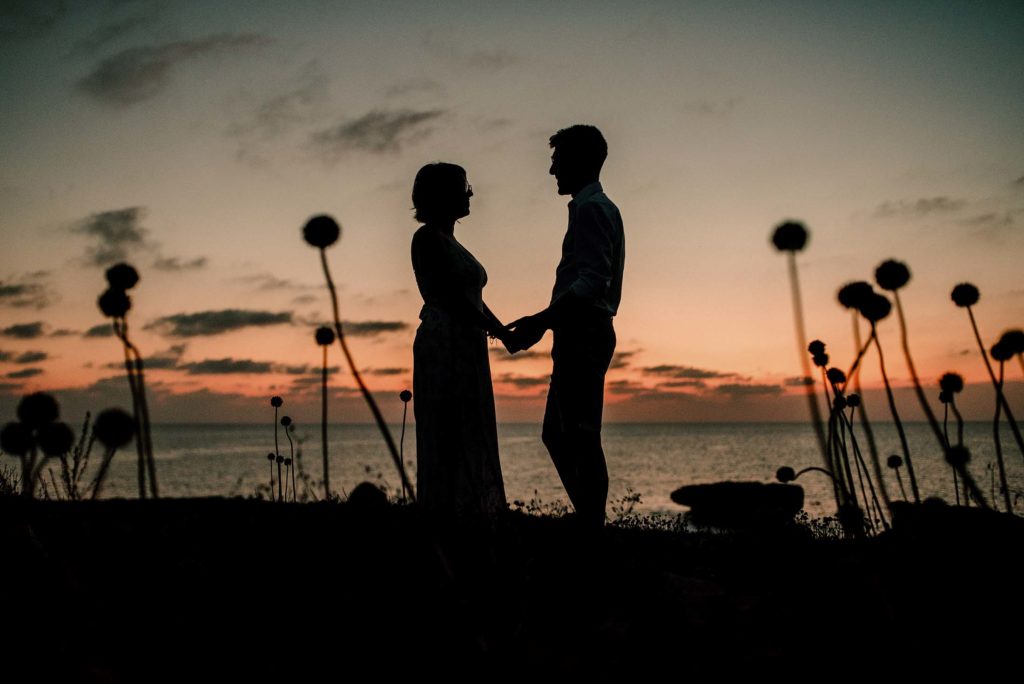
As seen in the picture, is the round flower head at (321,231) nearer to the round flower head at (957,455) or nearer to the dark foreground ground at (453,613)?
the dark foreground ground at (453,613)

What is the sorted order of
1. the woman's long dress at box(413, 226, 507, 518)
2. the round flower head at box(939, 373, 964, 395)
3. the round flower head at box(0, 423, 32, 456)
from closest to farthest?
the round flower head at box(0, 423, 32, 456)
the woman's long dress at box(413, 226, 507, 518)
the round flower head at box(939, 373, 964, 395)

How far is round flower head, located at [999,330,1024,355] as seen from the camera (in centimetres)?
465

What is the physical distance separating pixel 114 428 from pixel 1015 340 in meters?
5.27

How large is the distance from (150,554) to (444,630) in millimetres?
2016

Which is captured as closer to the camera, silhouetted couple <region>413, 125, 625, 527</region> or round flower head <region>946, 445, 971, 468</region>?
round flower head <region>946, 445, 971, 468</region>

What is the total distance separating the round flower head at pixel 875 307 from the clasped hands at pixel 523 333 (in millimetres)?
1953

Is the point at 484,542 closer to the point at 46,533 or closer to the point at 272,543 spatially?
the point at 272,543

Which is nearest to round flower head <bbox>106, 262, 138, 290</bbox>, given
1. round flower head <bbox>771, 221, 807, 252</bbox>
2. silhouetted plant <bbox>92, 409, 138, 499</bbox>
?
silhouetted plant <bbox>92, 409, 138, 499</bbox>

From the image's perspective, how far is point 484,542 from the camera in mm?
4395

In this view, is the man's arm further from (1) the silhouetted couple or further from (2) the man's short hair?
(2) the man's short hair

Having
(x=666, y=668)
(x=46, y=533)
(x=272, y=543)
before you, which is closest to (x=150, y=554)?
(x=272, y=543)

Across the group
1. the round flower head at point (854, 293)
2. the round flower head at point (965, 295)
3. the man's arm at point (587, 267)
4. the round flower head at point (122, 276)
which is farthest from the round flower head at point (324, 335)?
the round flower head at point (965, 295)

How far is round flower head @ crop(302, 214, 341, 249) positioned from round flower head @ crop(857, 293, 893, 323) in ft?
9.41

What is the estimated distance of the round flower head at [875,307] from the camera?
3949mm
